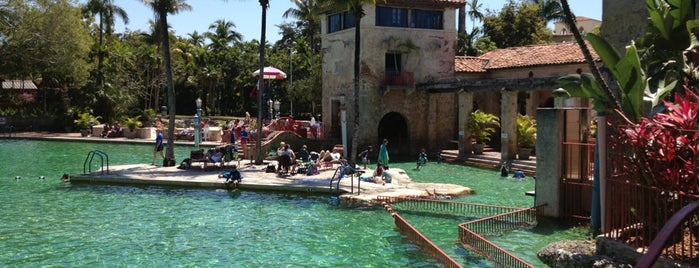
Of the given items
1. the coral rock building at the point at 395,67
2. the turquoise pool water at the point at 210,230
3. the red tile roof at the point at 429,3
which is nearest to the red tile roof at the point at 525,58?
the coral rock building at the point at 395,67

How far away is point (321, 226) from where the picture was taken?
15.8 meters

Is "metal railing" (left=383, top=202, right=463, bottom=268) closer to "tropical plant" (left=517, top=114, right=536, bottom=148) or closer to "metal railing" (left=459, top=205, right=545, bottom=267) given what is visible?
"metal railing" (left=459, top=205, right=545, bottom=267)

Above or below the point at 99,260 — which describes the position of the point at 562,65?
above

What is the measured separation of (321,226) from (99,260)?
17.6ft

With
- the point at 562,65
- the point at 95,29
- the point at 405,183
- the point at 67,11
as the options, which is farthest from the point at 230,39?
the point at 405,183

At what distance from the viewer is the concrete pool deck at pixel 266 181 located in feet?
64.3

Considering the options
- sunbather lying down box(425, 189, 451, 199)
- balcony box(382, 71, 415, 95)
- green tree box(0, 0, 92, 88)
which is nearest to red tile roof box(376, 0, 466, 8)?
balcony box(382, 71, 415, 95)

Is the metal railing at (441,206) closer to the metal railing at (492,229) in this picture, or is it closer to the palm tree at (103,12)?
the metal railing at (492,229)

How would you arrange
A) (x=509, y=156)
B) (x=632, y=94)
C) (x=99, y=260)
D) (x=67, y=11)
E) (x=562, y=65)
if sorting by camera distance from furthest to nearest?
(x=67, y=11) < (x=562, y=65) < (x=509, y=156) < (x=99, y=260) < (x=632, y=94)

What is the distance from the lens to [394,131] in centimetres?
3909

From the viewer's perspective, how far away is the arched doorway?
37.9 meters

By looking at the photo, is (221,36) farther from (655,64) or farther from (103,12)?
(655,64)

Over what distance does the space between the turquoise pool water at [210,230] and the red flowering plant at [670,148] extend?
3781 mm

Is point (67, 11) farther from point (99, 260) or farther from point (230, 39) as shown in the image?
point (99, 260)
